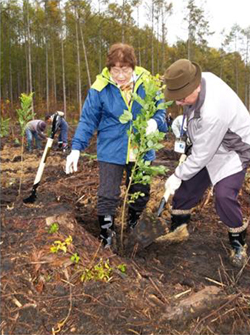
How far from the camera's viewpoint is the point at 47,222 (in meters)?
2.62

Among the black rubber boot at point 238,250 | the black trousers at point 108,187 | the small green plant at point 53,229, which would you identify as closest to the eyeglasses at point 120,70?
the black trousers at point 108,187

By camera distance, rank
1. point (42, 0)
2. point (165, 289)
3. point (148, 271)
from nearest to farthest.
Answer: point (165, 289)
point (148, 271)
point (42, 0)

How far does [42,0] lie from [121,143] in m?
20.5

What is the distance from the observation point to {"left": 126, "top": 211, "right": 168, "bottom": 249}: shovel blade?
9.25 feet

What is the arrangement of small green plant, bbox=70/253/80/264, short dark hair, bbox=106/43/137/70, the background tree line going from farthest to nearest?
the background tree line
short dark hair, bbox=106/43/137/70
small green plant, bbox=70/253/80/264

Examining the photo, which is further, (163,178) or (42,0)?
(42,0)

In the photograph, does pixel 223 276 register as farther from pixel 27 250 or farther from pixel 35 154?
pixel 35 154

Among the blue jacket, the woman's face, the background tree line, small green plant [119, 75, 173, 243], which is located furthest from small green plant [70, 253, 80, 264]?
the background tree line

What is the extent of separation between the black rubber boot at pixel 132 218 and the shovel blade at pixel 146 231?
1.02 ft

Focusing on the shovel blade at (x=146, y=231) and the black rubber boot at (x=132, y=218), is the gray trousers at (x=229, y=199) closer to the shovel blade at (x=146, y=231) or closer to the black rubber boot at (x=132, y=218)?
the shovel blade at (x=146, y=231)

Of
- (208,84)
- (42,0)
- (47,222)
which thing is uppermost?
(42,0)

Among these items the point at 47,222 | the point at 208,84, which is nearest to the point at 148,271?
the point at 47,222

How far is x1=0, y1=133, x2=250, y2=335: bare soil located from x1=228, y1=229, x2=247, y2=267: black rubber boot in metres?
0.06

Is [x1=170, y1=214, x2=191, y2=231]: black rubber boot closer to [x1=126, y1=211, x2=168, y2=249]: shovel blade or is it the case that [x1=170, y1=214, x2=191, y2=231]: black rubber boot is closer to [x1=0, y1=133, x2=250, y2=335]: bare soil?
[x1=0, y1=133, x2=250, y2=335]: bare soil
